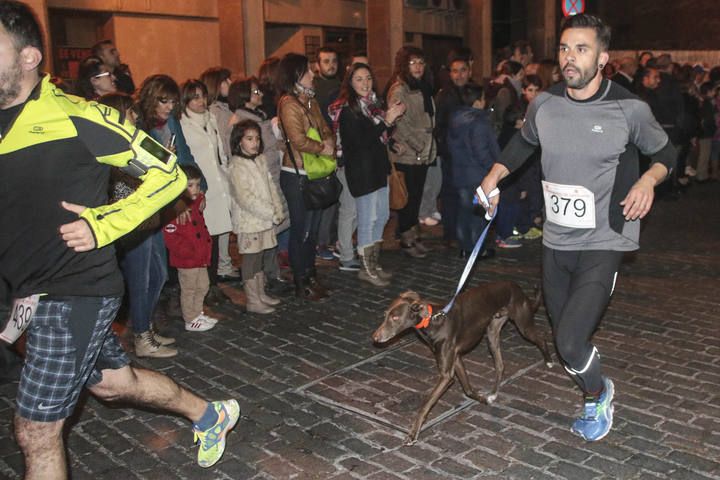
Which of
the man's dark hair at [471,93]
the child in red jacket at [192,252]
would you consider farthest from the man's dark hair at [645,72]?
the child in red jacket at [192,252]

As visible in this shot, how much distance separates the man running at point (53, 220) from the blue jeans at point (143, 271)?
2.58 m

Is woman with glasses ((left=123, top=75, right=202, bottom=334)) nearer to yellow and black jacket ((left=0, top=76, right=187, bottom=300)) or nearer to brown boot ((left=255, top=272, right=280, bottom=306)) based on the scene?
brown boot ((left=255, top=272, right=280, bottom=306))

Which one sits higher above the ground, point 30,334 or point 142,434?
point 30,334

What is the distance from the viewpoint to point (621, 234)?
4648 mm

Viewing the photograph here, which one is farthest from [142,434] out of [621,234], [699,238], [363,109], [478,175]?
[699,238]

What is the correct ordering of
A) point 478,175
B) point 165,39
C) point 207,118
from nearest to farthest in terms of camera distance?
point 207,118, point 478,175, point 165,39

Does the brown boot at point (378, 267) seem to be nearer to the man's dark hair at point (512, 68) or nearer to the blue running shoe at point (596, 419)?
the blue running shoe at point (596, 419)

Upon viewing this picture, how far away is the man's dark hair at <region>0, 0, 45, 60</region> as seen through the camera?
3.47 metres

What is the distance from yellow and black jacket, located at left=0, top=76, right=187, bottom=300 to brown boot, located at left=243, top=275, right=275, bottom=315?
393cm

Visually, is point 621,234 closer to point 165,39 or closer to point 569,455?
point 569,455

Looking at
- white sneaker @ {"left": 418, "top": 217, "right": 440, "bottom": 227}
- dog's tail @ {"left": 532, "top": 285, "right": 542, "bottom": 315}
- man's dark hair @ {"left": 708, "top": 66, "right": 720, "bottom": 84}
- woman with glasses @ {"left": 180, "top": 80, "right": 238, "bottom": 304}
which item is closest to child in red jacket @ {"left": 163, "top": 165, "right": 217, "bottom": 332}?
woman with glasses @ {"left": 180, "top": 80, "right": 238, "bottom": 304}

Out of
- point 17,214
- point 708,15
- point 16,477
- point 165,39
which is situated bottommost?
point 16,477

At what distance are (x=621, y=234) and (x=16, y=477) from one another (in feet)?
12.4

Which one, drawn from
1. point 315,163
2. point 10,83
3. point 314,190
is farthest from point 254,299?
point 10,83
